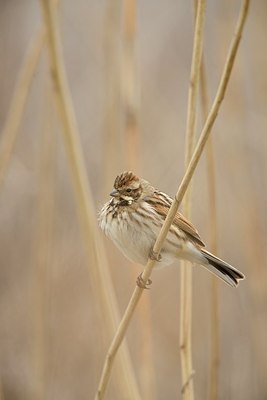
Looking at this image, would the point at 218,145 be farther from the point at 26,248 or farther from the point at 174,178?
the point at 26,248

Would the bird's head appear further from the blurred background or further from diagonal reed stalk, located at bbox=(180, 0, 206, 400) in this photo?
diagonal reed stalk, located at bbox=(180, 0, 206, 400)

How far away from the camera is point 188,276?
1930mm

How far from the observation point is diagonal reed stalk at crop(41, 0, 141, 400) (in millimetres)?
1893

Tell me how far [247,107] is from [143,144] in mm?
530

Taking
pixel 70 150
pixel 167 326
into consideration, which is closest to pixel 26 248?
pixel 167 326

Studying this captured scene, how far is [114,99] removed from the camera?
239 cm

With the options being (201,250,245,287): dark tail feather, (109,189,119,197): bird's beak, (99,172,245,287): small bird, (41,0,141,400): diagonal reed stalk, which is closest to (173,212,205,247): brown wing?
(99,172,245,287): small bird

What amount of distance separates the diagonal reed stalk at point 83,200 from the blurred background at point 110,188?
0.11 meters

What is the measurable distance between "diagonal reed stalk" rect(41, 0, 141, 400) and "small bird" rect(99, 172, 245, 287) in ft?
0.85

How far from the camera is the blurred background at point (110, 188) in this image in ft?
7.83

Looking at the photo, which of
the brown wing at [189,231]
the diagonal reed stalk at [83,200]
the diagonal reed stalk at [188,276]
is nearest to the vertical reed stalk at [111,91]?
the brown wing at [189,231]

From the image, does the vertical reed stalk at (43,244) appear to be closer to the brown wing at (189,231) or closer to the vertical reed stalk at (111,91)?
the vertical reed stalk at (111,91)

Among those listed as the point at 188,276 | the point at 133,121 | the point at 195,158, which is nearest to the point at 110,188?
the point at 133,121

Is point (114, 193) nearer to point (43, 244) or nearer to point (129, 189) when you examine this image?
point (129, 189)
